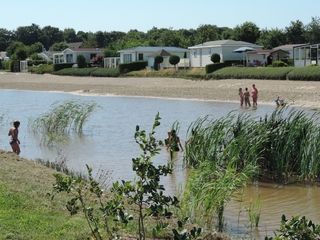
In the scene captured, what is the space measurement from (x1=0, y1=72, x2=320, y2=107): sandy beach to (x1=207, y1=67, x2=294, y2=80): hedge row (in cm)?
139

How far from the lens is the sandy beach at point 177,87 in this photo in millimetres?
46009

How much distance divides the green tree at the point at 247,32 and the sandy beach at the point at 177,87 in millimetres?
31205

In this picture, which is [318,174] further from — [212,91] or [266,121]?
[212,91]

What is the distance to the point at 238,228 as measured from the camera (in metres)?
11.5

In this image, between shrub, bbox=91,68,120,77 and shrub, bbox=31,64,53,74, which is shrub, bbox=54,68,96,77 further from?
shrub, bbox=31,64,53,74

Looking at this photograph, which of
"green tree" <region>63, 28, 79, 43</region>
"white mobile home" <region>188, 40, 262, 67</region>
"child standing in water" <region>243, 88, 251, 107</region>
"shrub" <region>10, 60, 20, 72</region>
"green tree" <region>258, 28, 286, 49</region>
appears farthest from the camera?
"green tree" <region>63, 28, 79, 43</region>

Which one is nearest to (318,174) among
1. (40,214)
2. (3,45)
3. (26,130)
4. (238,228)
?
(238,228)

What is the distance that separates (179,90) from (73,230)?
160 ft

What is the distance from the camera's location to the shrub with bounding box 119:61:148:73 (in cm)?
7981

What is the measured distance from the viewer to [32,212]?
955cm

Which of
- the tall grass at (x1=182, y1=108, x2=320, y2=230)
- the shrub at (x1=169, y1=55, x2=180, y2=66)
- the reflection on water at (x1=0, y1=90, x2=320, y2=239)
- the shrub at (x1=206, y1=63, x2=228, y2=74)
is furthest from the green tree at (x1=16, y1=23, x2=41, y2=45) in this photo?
the tall grass at (x1=182, y1=108, x2=320, y2=230)

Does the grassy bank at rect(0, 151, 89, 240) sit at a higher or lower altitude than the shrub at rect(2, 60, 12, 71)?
lower

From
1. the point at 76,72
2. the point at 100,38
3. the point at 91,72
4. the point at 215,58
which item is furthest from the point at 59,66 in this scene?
the point at 100,38

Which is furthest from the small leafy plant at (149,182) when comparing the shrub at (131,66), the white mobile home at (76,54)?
the white mobile home at (76,54)
